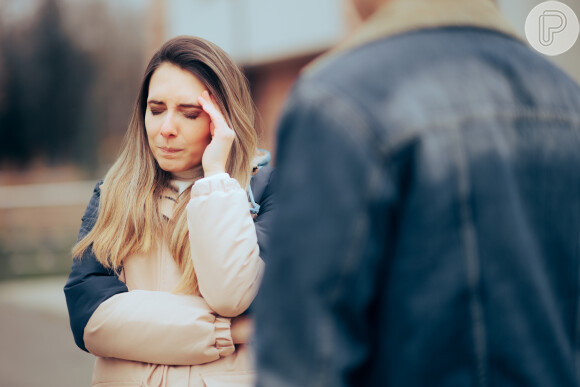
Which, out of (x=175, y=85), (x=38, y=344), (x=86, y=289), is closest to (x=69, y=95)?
(x=38, y=344)

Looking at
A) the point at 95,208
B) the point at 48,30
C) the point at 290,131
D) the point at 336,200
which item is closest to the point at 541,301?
the point at 336,200

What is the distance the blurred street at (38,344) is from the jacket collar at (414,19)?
5.60 m

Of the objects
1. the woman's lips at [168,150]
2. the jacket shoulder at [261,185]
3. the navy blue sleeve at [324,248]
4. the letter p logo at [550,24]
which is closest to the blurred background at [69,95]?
the letter p logo at [550,24]

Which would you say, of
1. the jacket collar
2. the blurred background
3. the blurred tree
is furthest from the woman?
the blurred tree

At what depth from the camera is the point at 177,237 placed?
225 cm

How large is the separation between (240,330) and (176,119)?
2.46 ft

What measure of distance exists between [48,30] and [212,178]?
3008cm

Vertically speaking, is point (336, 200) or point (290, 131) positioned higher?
point (290, 131)

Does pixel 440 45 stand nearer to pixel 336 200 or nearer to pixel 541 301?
pixel 336 200

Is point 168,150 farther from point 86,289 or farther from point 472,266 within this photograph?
point 472,266

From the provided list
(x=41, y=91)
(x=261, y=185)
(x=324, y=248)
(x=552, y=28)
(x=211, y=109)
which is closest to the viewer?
(x=324, y=248)

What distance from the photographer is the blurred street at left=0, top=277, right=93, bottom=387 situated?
20.5 feet

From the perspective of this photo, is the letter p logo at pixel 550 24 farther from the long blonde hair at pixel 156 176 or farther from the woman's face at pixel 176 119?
the woman's face at pixel 176 119

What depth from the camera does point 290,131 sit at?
1.12 metres
